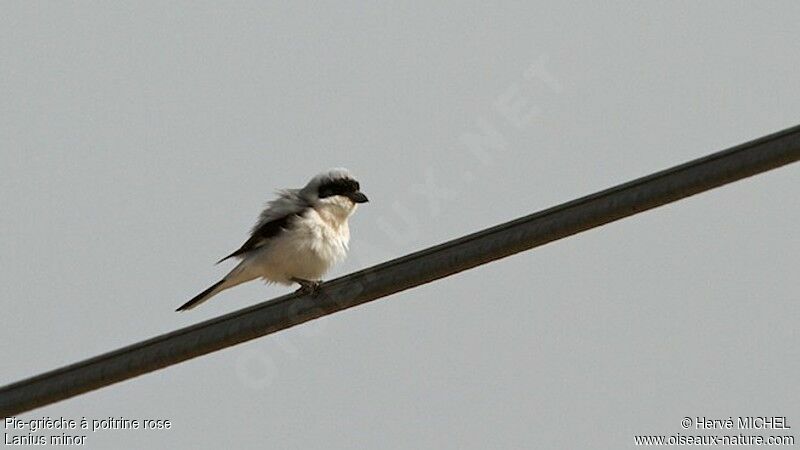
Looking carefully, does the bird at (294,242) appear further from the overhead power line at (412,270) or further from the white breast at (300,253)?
the overhead power line at (412,270)

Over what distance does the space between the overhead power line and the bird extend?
86.1 inches

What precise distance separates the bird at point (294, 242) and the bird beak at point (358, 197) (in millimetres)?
67

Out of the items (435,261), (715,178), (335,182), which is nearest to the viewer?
(715,178)

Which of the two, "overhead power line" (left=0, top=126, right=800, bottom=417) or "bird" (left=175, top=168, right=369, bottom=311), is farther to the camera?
"bird" (left=175, top=168, right=369, bottom=311)

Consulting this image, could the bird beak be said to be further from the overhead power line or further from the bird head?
the overhead power line

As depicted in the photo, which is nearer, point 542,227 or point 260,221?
point 542,227

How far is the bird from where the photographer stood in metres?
A: 9.11

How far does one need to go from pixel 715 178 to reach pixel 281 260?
376 centimetres

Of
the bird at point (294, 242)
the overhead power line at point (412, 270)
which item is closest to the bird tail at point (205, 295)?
the bird at point (294, 242)

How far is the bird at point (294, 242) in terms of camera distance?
29.9 feet

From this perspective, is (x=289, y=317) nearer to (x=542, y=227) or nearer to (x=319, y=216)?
(x=542, y=227)

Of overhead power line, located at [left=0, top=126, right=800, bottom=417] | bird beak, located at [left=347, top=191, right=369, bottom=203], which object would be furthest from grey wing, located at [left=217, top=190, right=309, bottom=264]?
overhead power line, located at [left=0, top=126, right=800, bottom=417]

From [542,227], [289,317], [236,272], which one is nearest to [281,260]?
[236,272]

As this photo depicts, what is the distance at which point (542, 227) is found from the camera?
6.05 metres
